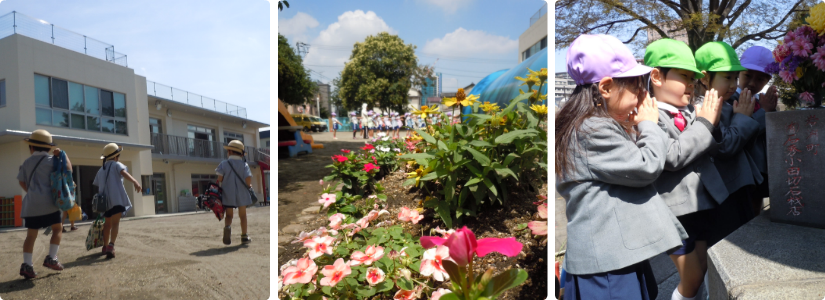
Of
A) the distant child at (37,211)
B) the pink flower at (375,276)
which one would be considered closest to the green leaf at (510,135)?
the pink flower at (375,276)

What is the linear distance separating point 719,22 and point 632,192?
715mm

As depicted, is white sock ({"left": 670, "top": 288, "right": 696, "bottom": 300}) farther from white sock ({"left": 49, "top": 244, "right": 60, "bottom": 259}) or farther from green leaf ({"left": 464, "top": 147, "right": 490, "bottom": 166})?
white sock ({"left": 49, "top": 244, "right": 60, "bottom": 259})

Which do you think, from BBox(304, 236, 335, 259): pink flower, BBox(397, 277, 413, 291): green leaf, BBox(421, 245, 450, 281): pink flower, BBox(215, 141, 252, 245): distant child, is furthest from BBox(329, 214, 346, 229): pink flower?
BBox(421, 245, 450, 281): pink flower

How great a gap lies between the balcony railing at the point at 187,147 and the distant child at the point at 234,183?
0.09 feet

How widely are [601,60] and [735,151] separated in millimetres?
525

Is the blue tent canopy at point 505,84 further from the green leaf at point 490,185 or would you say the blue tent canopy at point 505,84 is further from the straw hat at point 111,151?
the straw hat at point 111,151

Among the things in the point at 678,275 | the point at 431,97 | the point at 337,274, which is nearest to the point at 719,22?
the point at 678,275

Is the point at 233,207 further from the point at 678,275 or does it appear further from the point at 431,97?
the point at 678,275

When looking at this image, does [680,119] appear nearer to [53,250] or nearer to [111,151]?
[111,151]

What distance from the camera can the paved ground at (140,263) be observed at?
4.35 ft

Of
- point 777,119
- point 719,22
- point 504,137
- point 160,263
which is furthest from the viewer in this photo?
point 504,137

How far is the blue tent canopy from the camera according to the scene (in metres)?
1.72

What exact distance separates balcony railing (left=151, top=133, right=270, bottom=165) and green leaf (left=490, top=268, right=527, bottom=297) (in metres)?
0.98

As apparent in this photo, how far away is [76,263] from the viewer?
52.4 inches
